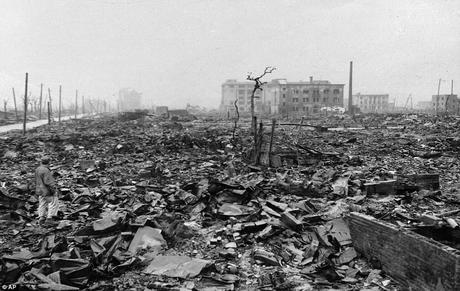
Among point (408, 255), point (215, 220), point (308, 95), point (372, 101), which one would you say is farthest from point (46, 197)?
point (372, 101)

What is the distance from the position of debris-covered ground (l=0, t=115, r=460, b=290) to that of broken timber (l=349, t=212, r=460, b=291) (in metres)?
0.18

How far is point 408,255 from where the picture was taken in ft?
13.7

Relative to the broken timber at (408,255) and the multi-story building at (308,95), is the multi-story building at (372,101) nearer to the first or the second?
the multi-story building at (308,95)

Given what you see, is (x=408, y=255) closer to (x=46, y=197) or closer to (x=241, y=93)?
(x=46, y=197)

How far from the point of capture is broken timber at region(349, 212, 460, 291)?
364 centimetres

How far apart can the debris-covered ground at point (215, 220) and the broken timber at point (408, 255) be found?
18cm

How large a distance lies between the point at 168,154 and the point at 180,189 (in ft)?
20.5

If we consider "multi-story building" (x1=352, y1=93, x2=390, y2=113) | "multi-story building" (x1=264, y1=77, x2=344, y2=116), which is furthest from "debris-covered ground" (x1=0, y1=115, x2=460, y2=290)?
"multi-story building" (x1=352, y1=93, x2=390, y2=113)

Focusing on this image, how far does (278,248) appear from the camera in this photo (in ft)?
17.8

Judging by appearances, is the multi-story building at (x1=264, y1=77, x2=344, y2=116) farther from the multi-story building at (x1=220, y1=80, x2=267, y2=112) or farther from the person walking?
the person walking

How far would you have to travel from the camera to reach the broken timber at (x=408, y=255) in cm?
364

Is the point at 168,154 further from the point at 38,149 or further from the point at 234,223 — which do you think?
the point at 234,223

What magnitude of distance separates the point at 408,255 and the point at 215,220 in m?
3.48

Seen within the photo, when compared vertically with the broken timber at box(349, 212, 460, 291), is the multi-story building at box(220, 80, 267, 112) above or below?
above
